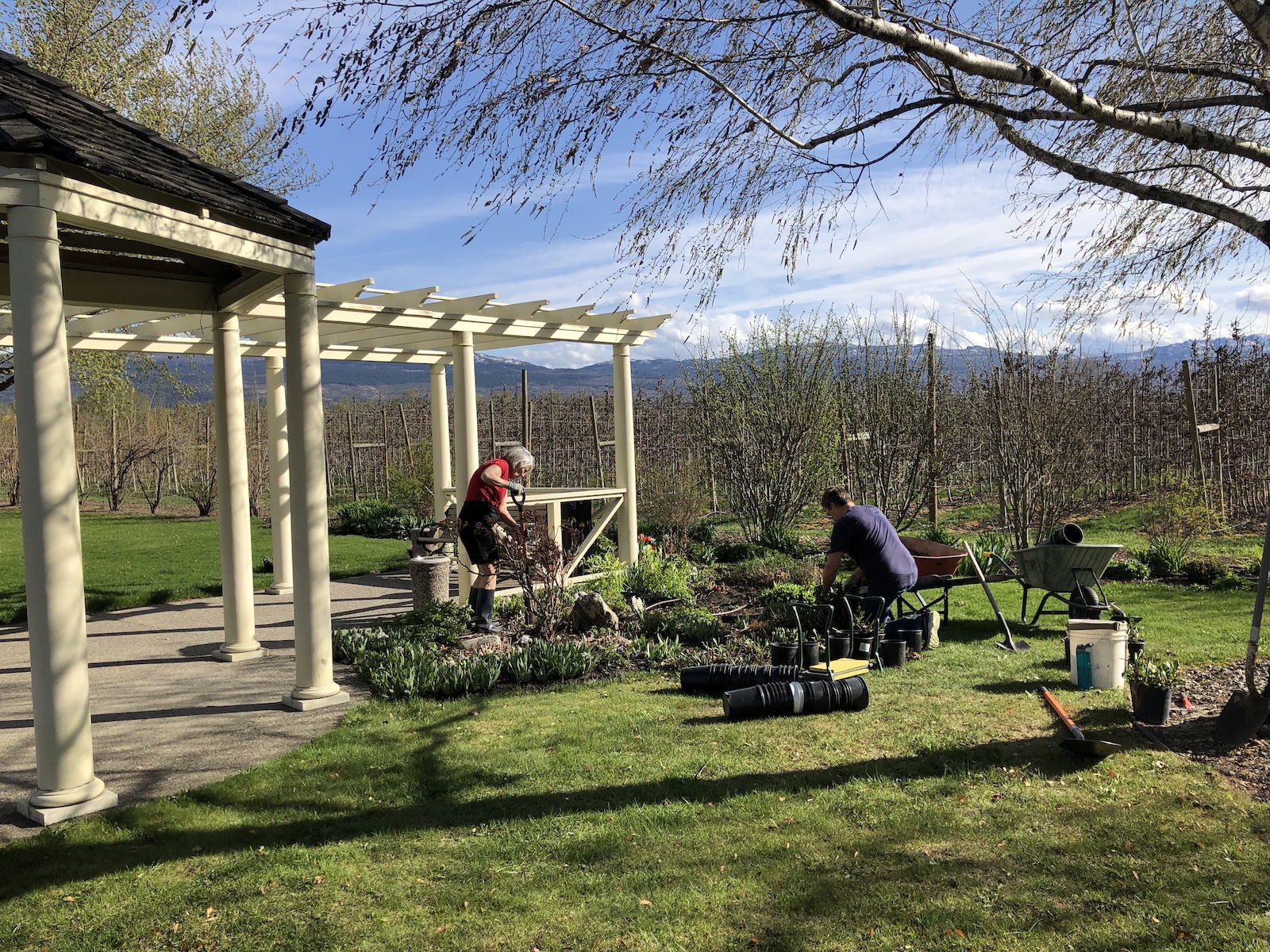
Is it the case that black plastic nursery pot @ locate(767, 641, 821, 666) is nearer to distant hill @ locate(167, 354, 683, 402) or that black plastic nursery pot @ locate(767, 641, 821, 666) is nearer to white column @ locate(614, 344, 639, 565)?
white column @ locate(614, 344, 639, 565)

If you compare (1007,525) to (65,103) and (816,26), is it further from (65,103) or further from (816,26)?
(65,103)

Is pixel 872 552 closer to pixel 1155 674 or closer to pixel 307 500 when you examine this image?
pixel 1155 674

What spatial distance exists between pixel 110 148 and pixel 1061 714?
5.83 metres

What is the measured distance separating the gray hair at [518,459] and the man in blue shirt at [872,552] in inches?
115

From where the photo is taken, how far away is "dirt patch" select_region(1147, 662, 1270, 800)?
14.2ft

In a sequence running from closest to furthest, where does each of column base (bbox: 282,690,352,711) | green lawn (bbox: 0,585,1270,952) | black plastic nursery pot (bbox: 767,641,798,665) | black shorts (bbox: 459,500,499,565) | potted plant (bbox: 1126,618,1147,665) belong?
1. green lawn (bbox: 0,585,1270,952)
2. column base (bbox: 282,690,352,711)
3. potted plant (bbox: 1126,618,1147,665)
4. black plastic nursery pot (bbox: 767,641,798,665)
5. black shorts (bbox: 459,500,499,565)

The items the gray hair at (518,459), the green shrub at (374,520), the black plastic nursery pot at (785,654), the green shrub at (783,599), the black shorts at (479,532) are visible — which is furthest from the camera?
the green shrub at (374,520)

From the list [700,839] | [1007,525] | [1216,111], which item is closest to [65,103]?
[700,839]

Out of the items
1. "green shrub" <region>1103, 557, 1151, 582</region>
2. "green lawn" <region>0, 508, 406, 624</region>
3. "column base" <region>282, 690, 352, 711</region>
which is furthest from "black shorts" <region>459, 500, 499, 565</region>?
"green shrub" <region>1103, 557, 1151, 582</region>

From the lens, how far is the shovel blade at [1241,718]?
15.1ft

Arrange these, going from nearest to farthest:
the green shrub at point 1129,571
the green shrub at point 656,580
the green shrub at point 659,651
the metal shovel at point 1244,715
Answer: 1. the metal shovel at point 1244,715
2. the green shrub at point 659,651
3. the green shrub at point 656,580
4. the green shrub at point 1129,571

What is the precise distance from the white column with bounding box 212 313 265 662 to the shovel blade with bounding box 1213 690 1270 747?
6.50 m

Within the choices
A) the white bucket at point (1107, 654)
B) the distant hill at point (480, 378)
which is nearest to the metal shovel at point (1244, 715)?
the white bucket at point (1107, 654)

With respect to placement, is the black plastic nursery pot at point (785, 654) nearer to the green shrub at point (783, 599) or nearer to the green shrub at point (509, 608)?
the green shrub at point (783, 599)
